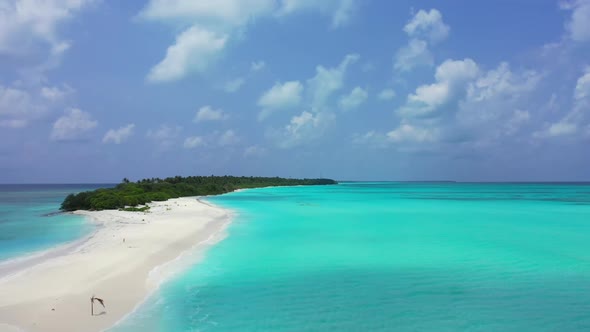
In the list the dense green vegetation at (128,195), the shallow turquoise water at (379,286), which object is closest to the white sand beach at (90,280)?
the shallow turquoise water at (379,286)

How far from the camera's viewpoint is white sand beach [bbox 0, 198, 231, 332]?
9.48 metres

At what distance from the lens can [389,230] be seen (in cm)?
2719

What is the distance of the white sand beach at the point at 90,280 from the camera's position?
9.48 meters

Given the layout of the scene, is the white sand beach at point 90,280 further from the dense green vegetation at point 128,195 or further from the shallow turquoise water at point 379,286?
the dense green vegetation at point 128,195

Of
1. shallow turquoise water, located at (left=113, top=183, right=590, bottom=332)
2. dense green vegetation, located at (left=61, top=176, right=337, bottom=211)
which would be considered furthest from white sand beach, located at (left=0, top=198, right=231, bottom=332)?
dense green vegetation, located at (left=61, top=176, right=337, bottom=211)

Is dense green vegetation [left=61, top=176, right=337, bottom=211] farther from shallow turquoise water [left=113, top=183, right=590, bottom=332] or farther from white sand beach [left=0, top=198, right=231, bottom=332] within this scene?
shallow turquoise water [left=113, top=183, right=590, bottom=332]

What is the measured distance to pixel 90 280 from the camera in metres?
12.7

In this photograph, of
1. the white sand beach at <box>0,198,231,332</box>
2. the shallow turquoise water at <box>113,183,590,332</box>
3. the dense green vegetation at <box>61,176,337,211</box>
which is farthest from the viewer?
the dense green vegetation at <box>61,176,337,211</box>

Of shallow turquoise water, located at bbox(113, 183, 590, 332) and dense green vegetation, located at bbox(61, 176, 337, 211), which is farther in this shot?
dense green vegetation, located at bbox(61, 176, 337, 211)

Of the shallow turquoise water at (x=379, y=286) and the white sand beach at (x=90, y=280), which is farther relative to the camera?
the shallow turquoise water at (x=379, y=286)

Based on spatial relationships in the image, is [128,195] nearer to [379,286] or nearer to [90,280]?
[90,280]

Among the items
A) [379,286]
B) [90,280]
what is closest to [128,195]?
[90,280]

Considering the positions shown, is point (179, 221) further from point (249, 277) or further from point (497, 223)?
point (497, 223)

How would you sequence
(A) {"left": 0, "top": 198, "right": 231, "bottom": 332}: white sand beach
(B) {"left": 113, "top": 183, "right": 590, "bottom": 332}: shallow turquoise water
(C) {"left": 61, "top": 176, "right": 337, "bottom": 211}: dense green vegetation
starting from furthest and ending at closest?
(C) {"left": 61, "top": 176, "right": 337, "bottom": 211}: dense green vegetation < (B) {"left": 113, "top": 183, "right": 590, "bottom": 332}: shallow turquoise water < (A) {"left": 0, "top": 198, "right": 231, "bottom": 332}: white sand beach
